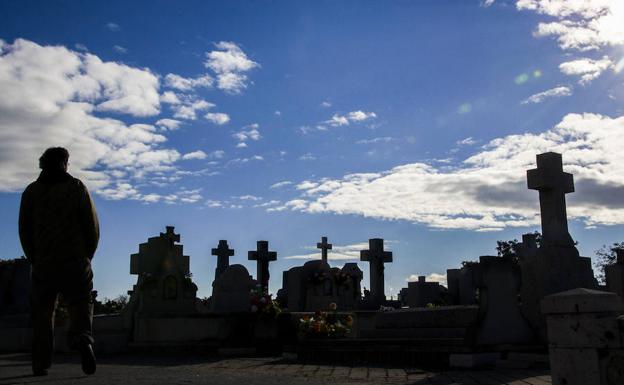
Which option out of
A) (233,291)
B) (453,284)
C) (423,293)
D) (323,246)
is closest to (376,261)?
(323,246)

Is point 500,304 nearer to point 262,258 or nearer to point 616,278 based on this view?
point 616,278

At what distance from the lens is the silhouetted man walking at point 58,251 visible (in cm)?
580

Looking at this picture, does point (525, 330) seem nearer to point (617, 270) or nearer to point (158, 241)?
point (617, 270)

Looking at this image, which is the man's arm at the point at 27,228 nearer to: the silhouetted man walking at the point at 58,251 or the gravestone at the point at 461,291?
the silhouetted man walking at the point at 58,251

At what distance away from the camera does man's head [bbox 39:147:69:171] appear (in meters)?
6.18

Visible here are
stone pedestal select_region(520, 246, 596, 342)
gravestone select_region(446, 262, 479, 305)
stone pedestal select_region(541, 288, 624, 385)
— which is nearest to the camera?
stone pedestal select_region(541, 288, 624, 385)

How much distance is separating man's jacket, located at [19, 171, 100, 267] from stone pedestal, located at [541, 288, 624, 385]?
4239 mm

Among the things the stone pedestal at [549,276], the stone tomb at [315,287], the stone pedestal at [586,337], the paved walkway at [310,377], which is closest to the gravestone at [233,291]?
the stone tomb at [315,287]

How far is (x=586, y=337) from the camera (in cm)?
434

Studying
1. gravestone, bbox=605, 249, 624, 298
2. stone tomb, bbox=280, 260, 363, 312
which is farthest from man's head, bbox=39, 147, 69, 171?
stone tomb, bbox=280, 260, 363, 312

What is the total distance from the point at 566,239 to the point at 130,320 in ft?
30.4

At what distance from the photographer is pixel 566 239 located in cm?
1049

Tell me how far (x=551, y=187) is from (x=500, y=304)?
287 centimetres

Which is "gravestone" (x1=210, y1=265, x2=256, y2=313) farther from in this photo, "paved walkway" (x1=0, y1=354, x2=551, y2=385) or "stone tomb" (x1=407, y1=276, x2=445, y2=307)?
"stone tomb" (x1=407, y1=276, x2=445, y2=307)
